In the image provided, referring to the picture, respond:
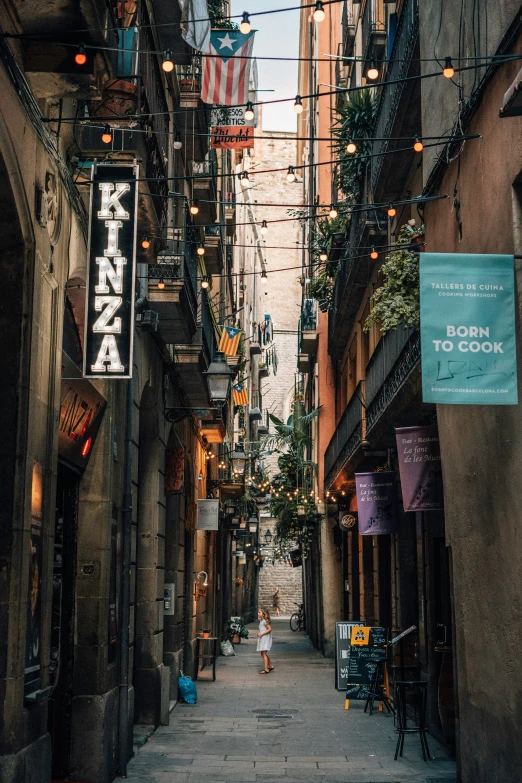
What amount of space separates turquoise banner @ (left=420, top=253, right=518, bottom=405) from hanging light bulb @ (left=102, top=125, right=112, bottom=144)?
11.5ft

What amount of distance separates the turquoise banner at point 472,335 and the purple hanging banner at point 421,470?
4940 millimetres

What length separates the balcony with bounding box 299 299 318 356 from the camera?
1307 inches

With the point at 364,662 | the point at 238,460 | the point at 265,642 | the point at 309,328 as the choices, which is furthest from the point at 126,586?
the point at 309,328

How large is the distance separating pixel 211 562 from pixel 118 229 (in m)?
20.5

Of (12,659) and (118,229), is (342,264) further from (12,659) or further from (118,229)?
(12,659)

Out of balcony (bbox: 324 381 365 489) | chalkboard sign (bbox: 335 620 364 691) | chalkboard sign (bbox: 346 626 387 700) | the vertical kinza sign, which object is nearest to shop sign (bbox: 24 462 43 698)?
the vertical kinza sign

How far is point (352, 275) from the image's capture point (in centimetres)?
2188

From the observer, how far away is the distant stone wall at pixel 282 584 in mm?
62125

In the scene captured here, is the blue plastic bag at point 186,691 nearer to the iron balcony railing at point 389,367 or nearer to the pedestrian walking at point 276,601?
the iron balcony railing at point 389,367

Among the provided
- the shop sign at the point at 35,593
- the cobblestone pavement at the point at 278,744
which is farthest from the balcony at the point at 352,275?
the cobblestone pavement at the point at 278,744

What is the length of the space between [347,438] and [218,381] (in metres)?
5.55

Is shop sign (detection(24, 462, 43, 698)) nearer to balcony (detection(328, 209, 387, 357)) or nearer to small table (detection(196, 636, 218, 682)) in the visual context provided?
balcony (detection(328, 209, 387, 357))

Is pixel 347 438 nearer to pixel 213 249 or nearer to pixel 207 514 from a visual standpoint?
pixel 207 514

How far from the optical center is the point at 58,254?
31.1ft
